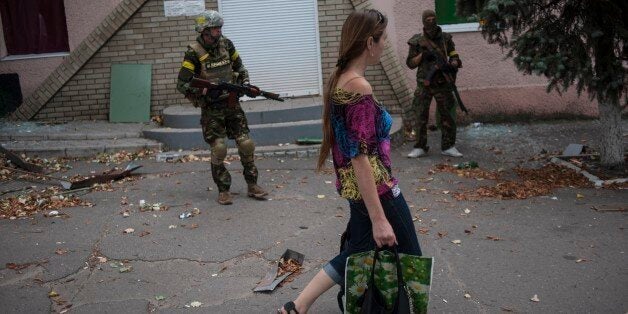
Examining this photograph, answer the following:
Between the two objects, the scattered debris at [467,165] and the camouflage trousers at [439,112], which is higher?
the camouflage trousers at [439,112]

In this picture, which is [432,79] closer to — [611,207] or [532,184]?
[532,184]

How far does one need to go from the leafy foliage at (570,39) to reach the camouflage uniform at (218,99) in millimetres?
2698

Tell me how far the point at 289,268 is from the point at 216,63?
2633 mm

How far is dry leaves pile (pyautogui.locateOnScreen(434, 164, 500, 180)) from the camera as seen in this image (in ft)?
26.7

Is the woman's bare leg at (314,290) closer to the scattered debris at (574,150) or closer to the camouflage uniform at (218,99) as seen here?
the camouflage uniform at (218,99)

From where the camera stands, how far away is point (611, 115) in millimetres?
7922

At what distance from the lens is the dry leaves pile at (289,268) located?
208 inches

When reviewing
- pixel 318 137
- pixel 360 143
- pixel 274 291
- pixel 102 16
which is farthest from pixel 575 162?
pixel 102 16

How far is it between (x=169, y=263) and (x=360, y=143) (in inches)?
110

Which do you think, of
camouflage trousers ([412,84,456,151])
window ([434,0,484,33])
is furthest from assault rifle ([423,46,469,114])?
window ([434,0,484,33])

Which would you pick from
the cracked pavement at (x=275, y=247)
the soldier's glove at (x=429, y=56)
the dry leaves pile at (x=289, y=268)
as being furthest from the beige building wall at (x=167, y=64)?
the dry leaves pile at (x=289, y=268)

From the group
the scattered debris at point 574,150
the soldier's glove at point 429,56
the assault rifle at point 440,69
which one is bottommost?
the scattered debris at point 574,150

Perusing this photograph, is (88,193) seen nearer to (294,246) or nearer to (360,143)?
(294,246)

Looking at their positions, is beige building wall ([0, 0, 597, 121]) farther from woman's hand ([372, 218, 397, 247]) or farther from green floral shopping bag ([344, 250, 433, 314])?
woman's hand ([372, 218, 397, 247])
